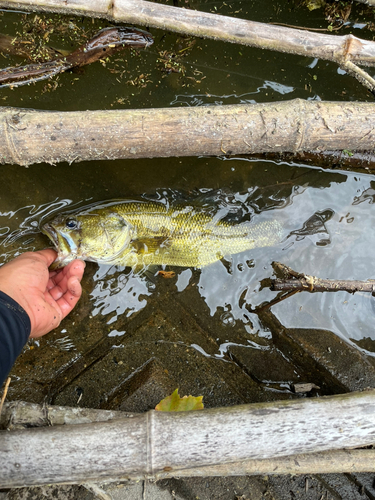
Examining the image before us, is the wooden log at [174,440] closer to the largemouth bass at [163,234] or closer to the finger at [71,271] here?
the finger at [71,271]

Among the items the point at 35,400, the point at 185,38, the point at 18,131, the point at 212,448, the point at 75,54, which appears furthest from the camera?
the point at 185,38

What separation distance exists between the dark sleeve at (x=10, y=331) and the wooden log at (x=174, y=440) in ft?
1.83

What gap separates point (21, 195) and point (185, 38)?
2.81m

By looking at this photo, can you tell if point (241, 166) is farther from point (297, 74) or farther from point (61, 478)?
point (61, 478)

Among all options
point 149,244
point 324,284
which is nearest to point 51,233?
point 149,244

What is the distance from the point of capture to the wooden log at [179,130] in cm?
301

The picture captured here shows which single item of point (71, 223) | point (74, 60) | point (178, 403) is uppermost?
point (74, 60)

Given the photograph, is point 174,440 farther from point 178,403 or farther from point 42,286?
point 42,286

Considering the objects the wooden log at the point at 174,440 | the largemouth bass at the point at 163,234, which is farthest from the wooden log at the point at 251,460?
the largemouth bass at the point at 163,234

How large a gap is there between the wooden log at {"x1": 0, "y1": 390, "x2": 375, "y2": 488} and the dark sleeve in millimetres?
558

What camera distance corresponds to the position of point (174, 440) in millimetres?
2557

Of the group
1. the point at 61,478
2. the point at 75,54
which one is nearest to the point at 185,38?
the point at 75,54

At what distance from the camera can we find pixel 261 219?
14.5 feet

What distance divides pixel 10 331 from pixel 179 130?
2.27m
